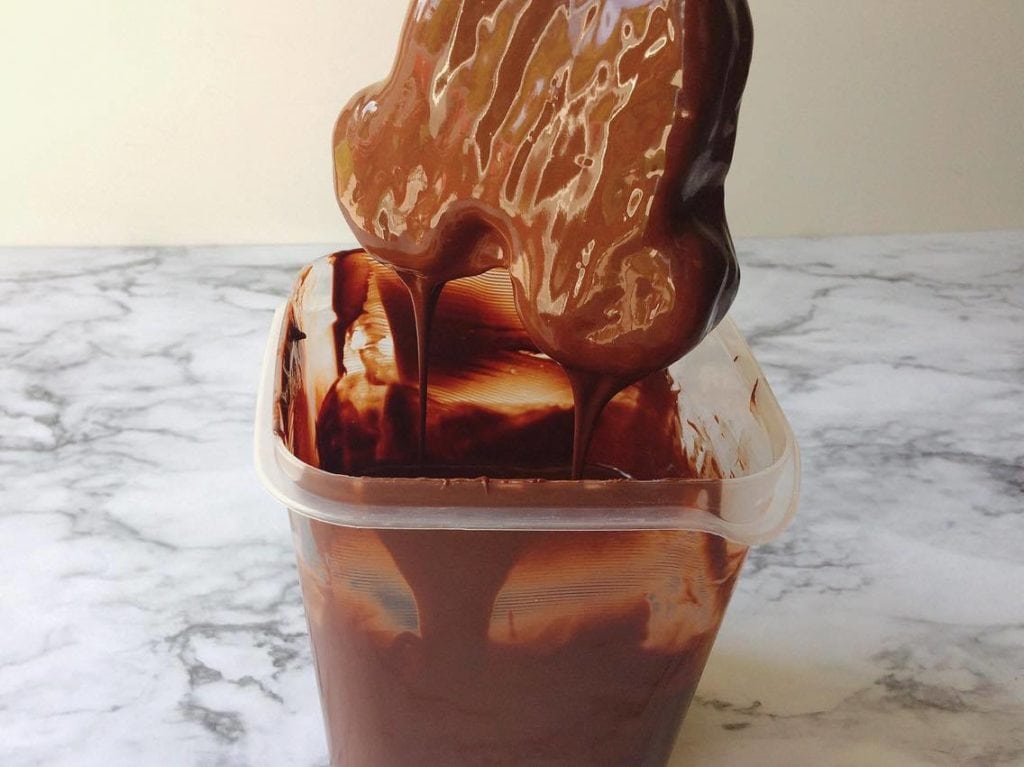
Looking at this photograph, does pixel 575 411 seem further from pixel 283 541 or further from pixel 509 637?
pixel 283 541

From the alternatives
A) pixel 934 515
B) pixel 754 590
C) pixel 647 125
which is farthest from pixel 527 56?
pixel 934 515

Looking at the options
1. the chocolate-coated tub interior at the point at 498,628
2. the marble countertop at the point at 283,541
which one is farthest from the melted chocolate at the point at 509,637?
the marble countertop at the point at 283,541

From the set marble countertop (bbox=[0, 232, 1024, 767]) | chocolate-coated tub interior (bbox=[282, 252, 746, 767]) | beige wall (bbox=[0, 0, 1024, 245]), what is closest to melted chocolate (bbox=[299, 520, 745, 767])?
chocolate-coated tub interior (bbox=[282, 252, 746, 767])

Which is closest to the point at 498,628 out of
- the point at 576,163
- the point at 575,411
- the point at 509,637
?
the point at 509,637

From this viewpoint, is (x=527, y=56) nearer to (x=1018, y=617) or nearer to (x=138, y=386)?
(x=1018, y=617)

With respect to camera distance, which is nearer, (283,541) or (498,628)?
(498,628)
